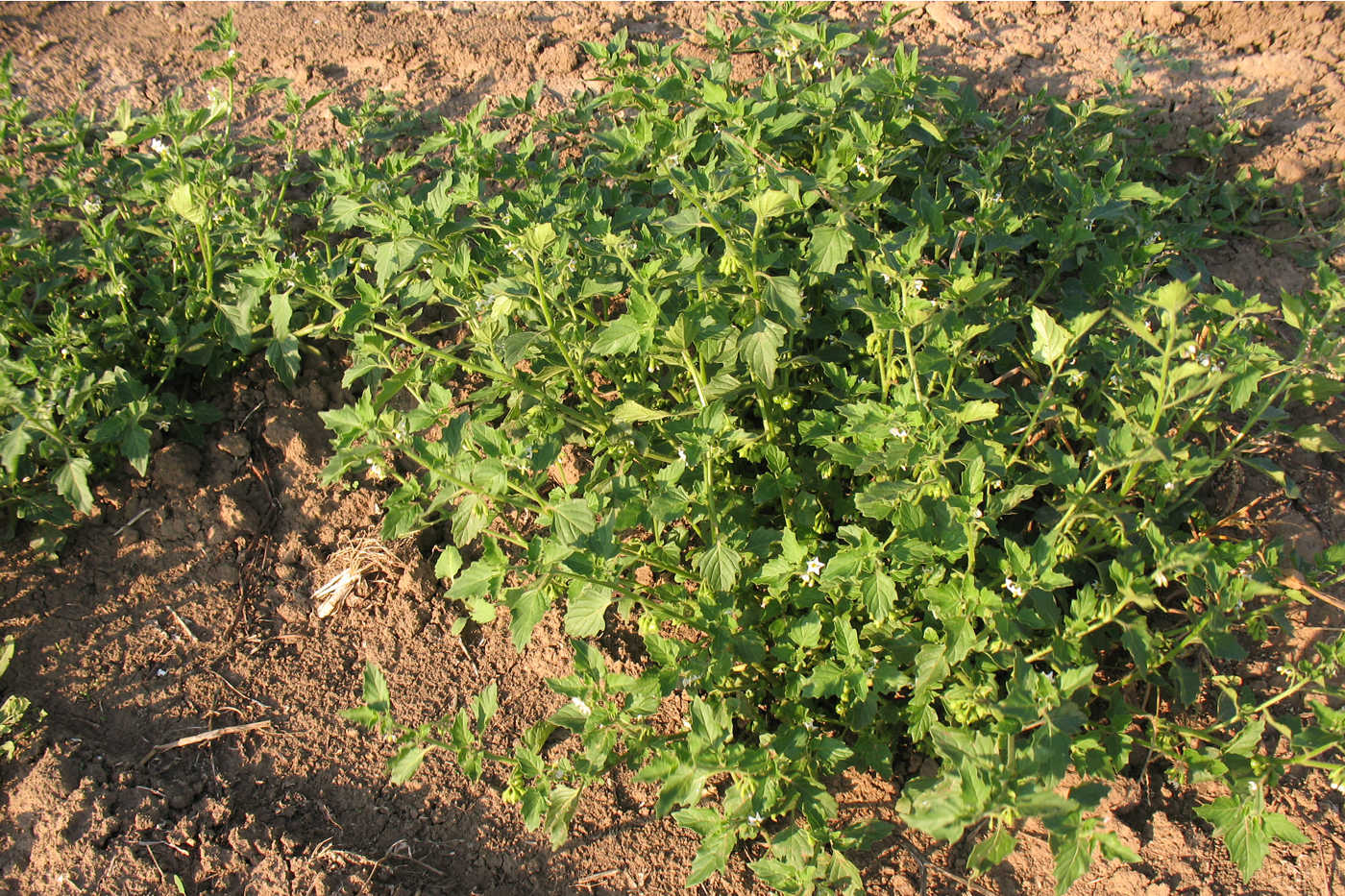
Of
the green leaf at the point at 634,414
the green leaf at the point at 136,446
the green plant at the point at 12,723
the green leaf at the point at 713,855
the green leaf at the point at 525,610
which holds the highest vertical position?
the green leaf at the point at 634,414

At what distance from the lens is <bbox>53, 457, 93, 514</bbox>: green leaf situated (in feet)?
11.2

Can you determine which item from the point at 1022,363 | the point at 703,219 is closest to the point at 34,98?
the point at 703,219

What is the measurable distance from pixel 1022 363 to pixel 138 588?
345 centimetres

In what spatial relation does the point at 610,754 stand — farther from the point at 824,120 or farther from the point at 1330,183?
the point at 1330,183

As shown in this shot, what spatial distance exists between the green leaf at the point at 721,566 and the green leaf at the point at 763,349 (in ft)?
1.67

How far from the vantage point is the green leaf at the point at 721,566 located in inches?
107

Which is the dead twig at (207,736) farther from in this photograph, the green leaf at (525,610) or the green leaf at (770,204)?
the green leaf at (770,204)

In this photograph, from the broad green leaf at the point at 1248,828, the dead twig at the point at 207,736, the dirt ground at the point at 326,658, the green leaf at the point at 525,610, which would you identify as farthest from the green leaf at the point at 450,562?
the broad green leaf at the point at 1248,828

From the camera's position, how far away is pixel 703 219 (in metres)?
2.85

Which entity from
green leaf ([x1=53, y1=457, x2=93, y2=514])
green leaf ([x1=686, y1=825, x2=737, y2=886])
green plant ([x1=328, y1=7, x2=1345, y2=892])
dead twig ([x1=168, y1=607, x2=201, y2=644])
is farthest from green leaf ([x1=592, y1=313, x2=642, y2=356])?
green leaf ([x1=53, y1=457, x2=93, y2=514])

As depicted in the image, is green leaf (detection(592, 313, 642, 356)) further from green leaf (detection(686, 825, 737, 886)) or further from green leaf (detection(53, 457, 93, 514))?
green leaf (detection(53, 457, 93, 514))

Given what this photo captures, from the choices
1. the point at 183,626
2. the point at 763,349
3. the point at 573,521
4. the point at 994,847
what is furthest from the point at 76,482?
the point at 994,847

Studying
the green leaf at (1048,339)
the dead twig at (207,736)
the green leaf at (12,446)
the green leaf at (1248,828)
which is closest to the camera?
the green leaf at (1248,828)

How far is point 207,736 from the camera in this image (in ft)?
10.4
